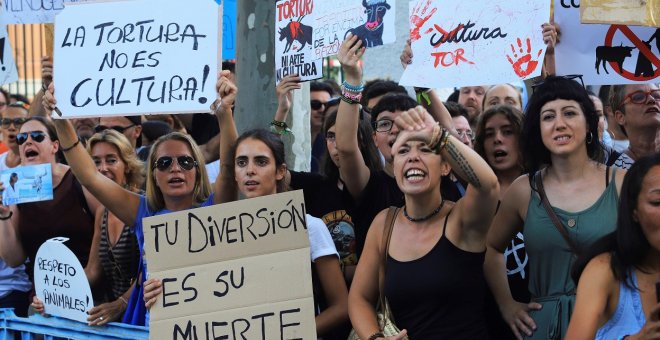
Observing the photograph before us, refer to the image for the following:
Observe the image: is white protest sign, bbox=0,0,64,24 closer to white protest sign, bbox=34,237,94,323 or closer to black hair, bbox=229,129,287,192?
white protest sign, bbox=34,237,94,323

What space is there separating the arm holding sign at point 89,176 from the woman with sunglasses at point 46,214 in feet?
2.60

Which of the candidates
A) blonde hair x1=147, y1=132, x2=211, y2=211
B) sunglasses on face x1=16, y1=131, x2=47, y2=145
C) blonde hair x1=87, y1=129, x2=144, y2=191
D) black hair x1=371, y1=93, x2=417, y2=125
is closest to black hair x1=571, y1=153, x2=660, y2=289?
black hair x1=371, y1=93, x2=417, y2=125

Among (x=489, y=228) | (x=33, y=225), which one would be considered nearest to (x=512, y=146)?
(x=489, y=228)

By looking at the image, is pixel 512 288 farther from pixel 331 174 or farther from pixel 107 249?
pixel 107 249

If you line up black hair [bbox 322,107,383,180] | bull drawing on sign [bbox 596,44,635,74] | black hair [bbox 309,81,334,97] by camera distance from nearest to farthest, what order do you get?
bull drawing on sign [bbox 596,44,635,74] → black hair [bbox 322,107,383,180] → black hair [bbox 309,81,334,97]

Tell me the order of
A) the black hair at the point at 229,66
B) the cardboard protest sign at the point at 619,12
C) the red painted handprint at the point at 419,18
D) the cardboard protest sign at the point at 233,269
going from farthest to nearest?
the black hair at the point at 229,66, the red painted handprint at the point at 419,18, the cardboard protest sign at the point at 619,12, the cardboard protest sign at the point at 233,269

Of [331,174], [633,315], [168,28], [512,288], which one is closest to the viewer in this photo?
[633,315]

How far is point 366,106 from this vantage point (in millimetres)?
6672

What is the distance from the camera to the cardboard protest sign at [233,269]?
475cm

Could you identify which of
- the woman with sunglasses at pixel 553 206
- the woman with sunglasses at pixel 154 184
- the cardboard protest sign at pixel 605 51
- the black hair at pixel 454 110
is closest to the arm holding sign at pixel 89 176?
the woman with sunglasses at pixel 154 184

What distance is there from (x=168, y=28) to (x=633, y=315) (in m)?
2.84

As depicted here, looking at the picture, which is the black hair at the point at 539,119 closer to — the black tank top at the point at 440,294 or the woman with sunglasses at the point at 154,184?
the black tank top at the point at 440,294

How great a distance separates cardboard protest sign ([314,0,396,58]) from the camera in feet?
18.4

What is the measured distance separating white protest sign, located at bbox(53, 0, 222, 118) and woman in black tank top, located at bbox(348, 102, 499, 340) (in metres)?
1.17
